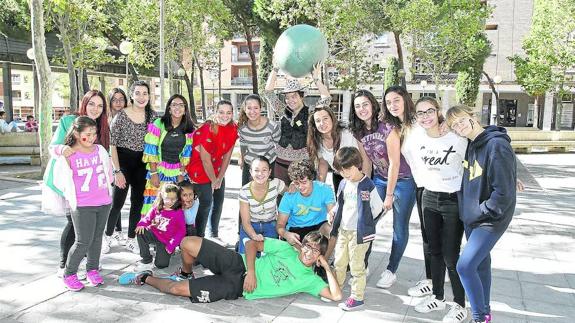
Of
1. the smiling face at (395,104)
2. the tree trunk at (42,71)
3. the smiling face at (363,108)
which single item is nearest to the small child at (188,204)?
the smiling face at (363,108)

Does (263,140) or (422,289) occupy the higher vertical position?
(263,140)

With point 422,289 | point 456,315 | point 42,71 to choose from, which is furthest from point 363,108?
point 42,71

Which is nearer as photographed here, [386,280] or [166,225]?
[386,280]

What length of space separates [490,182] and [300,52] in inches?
119

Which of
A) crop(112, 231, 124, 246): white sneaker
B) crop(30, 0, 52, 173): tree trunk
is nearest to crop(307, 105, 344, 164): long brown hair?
crop(112, 231, 124, 246): white sneaker

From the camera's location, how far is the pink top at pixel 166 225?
4625 millimetres

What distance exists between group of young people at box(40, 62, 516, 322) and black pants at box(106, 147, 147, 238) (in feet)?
0.04

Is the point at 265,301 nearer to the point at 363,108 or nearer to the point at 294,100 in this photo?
the point at 363,108

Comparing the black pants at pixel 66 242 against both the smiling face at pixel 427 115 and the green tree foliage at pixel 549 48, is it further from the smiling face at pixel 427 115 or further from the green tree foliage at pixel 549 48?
the green tree foliage at pixel 549 48

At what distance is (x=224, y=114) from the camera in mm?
5262

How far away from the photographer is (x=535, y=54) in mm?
25031

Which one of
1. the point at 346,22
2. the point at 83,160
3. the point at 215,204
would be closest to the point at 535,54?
the point at 346,22

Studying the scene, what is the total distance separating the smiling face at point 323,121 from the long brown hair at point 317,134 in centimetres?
3

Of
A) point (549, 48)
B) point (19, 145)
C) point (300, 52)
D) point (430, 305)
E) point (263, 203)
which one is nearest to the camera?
point (430, 305)
